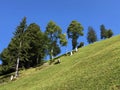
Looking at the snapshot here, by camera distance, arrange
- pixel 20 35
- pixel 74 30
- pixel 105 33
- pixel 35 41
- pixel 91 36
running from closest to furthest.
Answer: pixel 20 35 < pixel 35 41 < pixel 74 30 < pixel 105 33 < pixel 91 36

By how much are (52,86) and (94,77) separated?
604 cm

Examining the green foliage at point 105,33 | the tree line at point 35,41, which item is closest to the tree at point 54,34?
the tree line at point 35,41

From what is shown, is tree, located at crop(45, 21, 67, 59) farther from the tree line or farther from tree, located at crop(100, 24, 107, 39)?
tree, located at crop(100, 24, 107, 39)

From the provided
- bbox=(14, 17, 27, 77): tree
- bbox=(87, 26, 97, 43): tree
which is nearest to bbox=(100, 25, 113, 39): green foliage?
bbox=(87, 26, 97, 43): tree

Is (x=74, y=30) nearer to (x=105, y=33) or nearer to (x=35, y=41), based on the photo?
(x=35, y=41)

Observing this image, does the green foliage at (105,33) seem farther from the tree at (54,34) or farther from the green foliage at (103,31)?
the tree at (54,34)

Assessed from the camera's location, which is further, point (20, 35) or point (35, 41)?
point (35, 41)

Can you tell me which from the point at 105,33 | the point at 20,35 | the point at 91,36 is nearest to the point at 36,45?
the point at 20,35

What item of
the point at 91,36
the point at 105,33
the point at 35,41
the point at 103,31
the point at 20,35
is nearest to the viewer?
the point at 20,35

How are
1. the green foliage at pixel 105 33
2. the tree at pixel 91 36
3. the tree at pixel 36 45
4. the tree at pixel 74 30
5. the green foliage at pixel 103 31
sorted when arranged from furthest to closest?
the tree at pixel 91 36
the green foliage at pixel 103 31
the green foliage at pixel 105 33
the tree at pixel 74 30
the tree at pixel 36 45

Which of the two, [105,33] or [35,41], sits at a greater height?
[105,33]

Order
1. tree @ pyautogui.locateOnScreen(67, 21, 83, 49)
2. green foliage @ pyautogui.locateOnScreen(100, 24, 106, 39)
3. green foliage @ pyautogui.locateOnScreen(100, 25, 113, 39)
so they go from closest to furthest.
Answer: tree @ pyautogui.locateOnScreen(67, 21, 83, 49) < green foliage @ pyautogui.locateOnScreen(100, 25, 113, 39) < green foliage @ pyautogui.locateOnScreen(100, 24, 106, 39)

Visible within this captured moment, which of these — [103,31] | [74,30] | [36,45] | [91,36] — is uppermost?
[103,31]

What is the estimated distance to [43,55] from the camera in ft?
286
